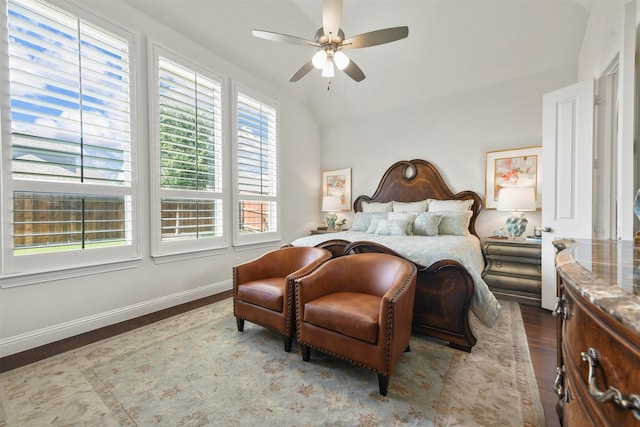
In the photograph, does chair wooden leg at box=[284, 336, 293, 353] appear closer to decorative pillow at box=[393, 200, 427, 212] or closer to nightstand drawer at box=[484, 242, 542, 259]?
nightstand drawer at box=[484, 242, 542, 259]

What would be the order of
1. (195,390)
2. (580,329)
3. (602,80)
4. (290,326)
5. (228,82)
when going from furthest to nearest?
(228,82)
(602,80)
(290,326)
(195,390)
(580,329)

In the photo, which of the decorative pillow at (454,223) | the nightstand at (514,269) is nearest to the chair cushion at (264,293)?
the decorative pillow at (454,223)

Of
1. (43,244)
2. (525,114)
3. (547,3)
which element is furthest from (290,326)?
(547,3)

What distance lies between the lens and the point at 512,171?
12.5 feet

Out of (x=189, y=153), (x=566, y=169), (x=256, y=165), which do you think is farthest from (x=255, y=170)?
(x=566, y=169)

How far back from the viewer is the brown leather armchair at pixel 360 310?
1658mm

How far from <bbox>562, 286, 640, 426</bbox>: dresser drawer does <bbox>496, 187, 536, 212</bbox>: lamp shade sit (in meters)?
3.13

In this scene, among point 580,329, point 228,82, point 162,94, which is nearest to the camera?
point 580,329

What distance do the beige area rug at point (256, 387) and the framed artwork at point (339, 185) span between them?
3.25 metres

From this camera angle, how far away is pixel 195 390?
5.64 ft

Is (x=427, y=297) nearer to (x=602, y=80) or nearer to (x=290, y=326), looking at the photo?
(x=290, y=326)

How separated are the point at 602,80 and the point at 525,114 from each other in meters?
1.17

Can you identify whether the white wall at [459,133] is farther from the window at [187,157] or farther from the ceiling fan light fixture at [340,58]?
the window at [187,157]

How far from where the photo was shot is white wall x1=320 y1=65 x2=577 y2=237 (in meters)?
3.72
